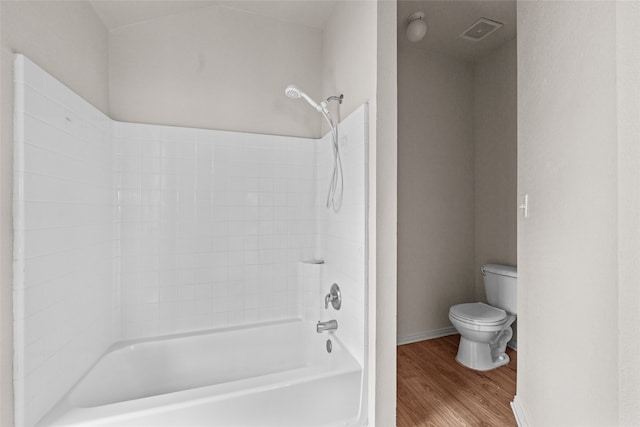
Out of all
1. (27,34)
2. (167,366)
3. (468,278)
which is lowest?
(167,366)

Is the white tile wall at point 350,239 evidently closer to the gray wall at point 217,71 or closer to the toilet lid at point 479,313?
the gray wall at point 217,71

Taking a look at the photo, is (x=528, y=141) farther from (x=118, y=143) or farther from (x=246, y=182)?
(x=118, y=143)

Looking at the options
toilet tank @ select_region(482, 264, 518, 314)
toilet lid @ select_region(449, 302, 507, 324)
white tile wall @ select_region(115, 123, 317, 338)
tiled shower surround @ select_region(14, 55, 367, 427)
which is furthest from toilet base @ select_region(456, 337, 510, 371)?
white tile wall @ select_region(115, 123, 317, 338)

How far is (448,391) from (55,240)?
229 centimetres

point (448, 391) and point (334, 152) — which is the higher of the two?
point (334, 152)

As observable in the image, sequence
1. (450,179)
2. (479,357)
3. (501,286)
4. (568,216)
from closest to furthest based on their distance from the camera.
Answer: (568,216) → (479,357) → (501,286) → (450,179)

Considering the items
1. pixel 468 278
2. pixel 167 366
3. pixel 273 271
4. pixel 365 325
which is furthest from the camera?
pixel 468 278

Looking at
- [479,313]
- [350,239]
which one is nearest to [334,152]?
[350,239]

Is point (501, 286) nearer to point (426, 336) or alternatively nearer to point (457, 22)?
point (426, 336)

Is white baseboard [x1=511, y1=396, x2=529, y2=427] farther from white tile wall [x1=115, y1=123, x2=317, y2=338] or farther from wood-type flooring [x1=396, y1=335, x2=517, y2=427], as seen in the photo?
white tile wall [x1=115, y1=123, x2=317, y2=338]

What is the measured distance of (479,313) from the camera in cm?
234

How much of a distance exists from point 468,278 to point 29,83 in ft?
10.6

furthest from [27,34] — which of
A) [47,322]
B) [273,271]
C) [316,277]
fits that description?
[316,277]

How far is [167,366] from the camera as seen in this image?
181 cm
